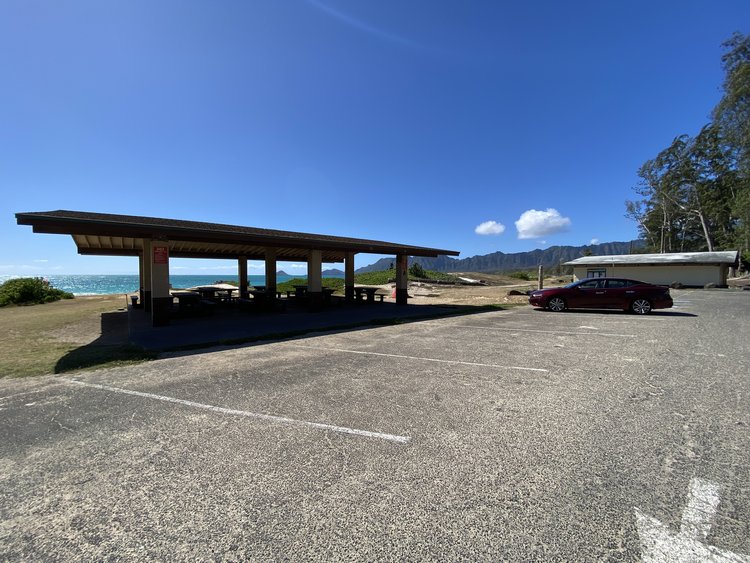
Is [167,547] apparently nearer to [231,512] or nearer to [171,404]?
[231,512]

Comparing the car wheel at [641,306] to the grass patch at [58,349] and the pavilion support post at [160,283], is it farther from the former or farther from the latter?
the pavilion support post at [160,283]

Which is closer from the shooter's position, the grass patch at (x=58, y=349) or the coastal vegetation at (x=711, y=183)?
the grass patch at (x=58, y=349)

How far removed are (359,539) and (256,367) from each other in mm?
4379

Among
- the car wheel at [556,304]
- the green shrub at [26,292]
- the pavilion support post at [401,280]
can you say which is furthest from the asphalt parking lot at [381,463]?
the green shrub at [26,292]

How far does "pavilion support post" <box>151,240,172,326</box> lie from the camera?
1044 centimetres

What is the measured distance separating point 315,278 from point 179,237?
5.47 metres

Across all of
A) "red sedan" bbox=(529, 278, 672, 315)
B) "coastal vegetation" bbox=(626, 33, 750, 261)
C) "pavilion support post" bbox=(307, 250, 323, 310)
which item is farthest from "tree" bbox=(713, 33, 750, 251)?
"pavilion support post" bbox=(307, 250, 323, 310)

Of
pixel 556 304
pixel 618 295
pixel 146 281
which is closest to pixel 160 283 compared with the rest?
pixel 146 281

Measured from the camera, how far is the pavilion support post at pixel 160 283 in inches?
411

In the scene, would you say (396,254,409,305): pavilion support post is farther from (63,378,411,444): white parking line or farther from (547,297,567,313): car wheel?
(63,378,411,444): white parking line

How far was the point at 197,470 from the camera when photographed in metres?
2.71

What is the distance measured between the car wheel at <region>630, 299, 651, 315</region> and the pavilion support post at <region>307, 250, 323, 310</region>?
40.4ft

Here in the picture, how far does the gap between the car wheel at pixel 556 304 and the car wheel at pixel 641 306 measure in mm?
2333

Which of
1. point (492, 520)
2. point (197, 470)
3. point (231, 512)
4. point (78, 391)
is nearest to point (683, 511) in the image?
point (492, 520)
